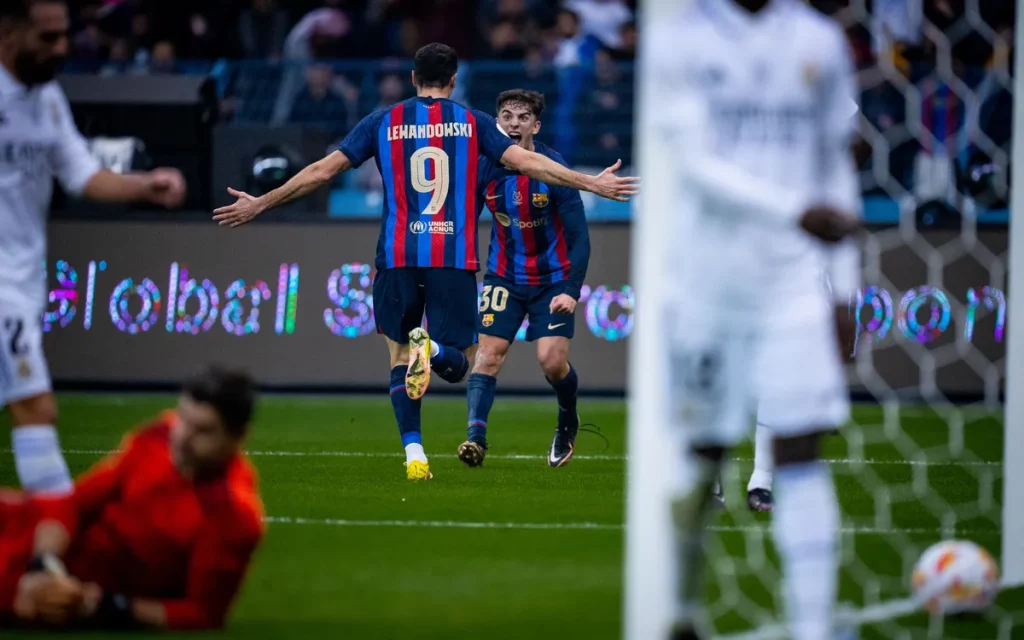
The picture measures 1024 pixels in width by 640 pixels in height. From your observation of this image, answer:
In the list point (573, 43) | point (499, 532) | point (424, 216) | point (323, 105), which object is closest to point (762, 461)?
point (499, 532)

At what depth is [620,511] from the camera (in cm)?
684

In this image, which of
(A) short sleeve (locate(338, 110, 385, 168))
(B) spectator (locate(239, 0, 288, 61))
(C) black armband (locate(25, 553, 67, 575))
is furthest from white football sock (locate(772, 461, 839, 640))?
(B) spectator (locate(239, 0, 288, 61))

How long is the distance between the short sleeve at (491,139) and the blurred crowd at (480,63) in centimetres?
268

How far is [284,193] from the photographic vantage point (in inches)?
293

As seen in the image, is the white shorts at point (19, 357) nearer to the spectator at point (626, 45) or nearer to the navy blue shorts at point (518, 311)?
the navy blue shorts at point (518, 311)

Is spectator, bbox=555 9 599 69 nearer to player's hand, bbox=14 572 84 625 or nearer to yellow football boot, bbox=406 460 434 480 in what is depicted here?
yellow football boot, bbox=406 460 434 480

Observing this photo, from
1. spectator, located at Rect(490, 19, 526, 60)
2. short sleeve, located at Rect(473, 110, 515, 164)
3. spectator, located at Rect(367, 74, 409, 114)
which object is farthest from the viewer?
spectator, located at Rect(490, 19, 526, 60)

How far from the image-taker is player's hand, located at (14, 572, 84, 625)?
410 cm

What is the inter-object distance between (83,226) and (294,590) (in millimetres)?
8492

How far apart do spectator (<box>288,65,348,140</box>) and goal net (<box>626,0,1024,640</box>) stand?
4.74 metres

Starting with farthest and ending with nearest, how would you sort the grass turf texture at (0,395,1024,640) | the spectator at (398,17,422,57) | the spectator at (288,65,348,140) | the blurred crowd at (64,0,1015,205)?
1. the spectator at (398,17,422,57)
2. the spectator at (288,65,348,140)
3. the blurred crowd at (64,0,1015,205)
4. the grass turf texture at (0,395,1024,640)

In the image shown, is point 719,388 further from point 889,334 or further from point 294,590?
point 889,334

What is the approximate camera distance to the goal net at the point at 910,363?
3811mm

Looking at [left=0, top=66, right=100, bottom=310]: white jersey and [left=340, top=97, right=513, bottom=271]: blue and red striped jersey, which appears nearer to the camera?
[left=0, top=66, right=100, bottom=310]: white jersey
